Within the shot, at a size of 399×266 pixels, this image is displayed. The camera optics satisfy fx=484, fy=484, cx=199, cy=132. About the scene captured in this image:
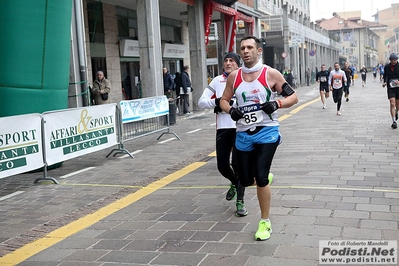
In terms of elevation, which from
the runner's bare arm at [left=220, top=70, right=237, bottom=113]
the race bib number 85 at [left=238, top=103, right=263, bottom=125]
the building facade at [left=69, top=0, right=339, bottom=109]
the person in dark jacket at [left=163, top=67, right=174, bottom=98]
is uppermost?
the building facade at [left=69, top=0, right=339, bottom=109]

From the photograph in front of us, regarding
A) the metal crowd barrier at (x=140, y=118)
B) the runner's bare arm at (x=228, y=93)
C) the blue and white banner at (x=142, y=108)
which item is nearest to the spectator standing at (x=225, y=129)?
the runner's bare arm at (x=228, y=93)

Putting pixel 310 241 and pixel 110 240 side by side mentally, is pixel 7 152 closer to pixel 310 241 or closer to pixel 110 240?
pixel 110 240

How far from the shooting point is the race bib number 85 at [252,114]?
451 centimetres

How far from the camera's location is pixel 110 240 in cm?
475

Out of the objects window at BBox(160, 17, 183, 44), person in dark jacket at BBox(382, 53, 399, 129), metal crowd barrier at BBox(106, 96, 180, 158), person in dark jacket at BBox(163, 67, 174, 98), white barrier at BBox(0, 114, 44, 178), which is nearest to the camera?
white barrier at BBox(0, 114, 44, 178)

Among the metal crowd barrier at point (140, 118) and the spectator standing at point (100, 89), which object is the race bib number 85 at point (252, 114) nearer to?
the metal crowd barrier at point (140, 118)

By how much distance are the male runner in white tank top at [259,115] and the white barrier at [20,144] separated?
12.2 ft

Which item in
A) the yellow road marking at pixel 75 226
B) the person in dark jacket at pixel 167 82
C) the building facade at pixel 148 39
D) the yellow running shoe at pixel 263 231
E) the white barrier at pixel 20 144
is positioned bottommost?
the yellow road marking at pixel 75 226

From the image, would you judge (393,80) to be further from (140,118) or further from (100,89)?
(100,89)

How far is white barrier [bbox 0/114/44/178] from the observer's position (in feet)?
22.1

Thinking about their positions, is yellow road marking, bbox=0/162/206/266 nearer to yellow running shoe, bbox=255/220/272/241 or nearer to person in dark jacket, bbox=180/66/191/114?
yellow running shoe, bbox=255/220/272/241

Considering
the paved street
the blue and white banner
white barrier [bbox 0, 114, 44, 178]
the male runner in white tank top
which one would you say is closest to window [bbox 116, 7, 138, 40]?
the blue and white banner

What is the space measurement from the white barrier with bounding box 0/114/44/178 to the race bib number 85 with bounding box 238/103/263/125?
3800 mm

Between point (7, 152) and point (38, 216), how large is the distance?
55.6 inches
